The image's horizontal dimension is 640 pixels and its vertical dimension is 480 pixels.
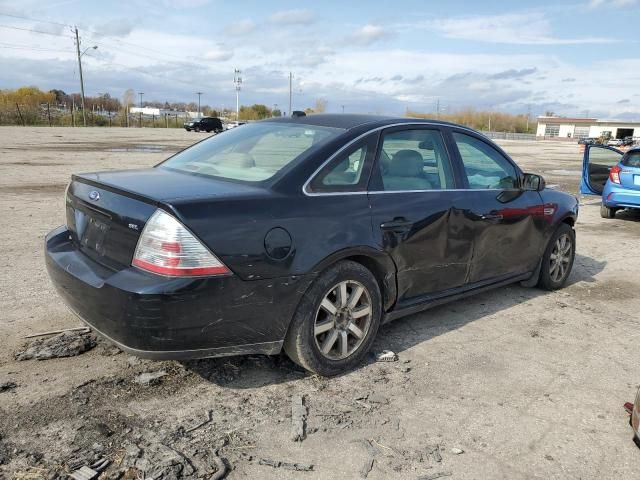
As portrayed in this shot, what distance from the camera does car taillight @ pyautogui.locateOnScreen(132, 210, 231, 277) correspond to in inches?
113

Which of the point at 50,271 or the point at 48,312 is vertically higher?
the point at 50,271

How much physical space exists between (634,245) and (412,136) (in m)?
5.85

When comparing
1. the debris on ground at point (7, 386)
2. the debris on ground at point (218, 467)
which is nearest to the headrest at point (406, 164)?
the debris on ground at point (218, 467)

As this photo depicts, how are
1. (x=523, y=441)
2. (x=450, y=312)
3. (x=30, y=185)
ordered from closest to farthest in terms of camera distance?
(x=523, y=441), (x=450, y=312), (x=30, y=185)

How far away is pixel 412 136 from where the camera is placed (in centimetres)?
423

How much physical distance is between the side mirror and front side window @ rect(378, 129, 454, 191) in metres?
1.13

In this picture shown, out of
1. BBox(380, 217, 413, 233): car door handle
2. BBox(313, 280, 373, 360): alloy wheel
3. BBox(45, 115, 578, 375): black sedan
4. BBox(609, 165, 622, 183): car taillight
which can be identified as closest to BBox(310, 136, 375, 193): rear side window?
BBox(45, 115, 578, 375): black sedan

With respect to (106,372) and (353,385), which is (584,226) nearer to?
(353,385)

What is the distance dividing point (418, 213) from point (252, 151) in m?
1.27

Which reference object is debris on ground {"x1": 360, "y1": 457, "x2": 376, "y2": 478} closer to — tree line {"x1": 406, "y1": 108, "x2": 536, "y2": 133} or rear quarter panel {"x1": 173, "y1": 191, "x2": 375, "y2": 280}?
rear quarter panel {"x1": 173, "y1": 191, "x2": 375, "y2": 280}

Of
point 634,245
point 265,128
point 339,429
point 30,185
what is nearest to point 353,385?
point 339,429

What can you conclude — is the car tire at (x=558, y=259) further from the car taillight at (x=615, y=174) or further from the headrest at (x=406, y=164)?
the car taillight at (x=615, y=174)

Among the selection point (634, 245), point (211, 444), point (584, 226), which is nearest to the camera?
point (211, 444)

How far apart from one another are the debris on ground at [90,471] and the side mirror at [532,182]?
413 centimetres
